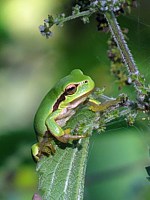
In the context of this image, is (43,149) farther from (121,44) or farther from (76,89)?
(121,44)

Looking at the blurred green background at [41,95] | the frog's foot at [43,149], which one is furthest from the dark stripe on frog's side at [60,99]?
the blurred green background at [41,95]

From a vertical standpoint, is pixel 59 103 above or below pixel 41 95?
above

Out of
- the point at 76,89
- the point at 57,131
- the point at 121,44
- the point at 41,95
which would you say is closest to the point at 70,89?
the point at 76,89

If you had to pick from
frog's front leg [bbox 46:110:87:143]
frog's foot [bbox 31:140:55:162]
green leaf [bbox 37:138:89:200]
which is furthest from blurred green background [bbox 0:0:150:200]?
green leaf [bbox 37:138:89:200]

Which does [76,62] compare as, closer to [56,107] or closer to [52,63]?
[52,63]

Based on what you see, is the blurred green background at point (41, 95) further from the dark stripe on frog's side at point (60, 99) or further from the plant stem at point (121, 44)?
the plant stem at point (121, 44)

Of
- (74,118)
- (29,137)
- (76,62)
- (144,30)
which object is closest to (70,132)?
A: (74,118)

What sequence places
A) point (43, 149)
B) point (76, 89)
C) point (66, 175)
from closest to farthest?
point (66, 175)
point (43, 149)
point (76, 89)
